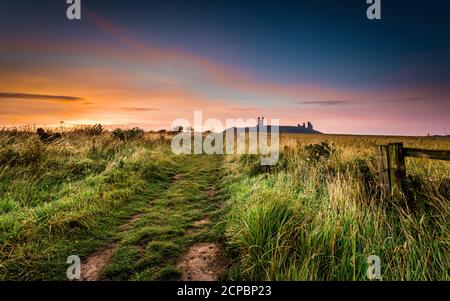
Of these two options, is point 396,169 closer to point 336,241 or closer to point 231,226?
point 336,241

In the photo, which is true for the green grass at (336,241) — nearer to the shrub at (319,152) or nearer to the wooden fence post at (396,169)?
the wooden fence post at (396,169)

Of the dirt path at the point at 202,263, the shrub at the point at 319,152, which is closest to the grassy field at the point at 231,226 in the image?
the dirt path at the point at 202,263

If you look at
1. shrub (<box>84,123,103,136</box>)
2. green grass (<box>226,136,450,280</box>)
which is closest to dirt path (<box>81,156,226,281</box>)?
green grass (<box>226,136,450,280</box>)

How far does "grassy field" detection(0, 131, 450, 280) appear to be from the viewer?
3.64 metres

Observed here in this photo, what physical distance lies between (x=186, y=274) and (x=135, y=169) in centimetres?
737

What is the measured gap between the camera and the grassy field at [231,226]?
364cm

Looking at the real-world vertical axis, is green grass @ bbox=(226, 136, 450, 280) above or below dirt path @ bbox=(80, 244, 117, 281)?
above

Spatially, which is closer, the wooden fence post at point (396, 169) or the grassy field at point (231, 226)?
the grassy field at point (231, 226)

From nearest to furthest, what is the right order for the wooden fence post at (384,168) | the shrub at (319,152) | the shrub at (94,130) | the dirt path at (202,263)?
1. the dirt path at (202,263)
2. the wooden fence post at (384,168)
3. the shrub at (319,152)
4. the shrub at (94,130)

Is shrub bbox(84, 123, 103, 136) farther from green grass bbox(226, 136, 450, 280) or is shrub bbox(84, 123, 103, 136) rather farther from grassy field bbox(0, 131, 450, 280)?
green grass bbox(226, 136, 450, 280)

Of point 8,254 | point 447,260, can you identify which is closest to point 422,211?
point 447,260

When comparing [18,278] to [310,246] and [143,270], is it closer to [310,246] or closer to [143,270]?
[143,270]

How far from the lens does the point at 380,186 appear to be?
5.85 metres
